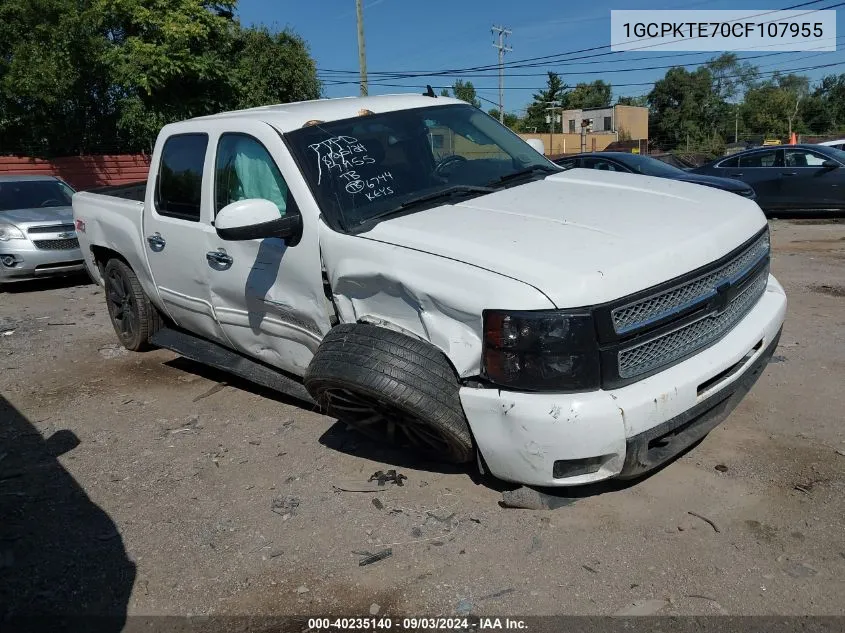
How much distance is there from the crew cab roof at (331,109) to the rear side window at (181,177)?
8.3 inches

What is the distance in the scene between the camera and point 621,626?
99.7 inches

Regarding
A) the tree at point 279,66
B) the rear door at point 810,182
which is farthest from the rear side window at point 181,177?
the tree at point 279,66

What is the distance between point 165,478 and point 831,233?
10.9m

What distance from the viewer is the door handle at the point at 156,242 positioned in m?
4.91

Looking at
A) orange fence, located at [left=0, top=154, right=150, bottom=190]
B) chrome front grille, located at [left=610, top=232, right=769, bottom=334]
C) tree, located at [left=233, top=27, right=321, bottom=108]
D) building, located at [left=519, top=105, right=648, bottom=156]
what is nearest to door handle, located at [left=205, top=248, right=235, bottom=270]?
chrome front grille, located at [left=610, top=232, right=769, bottom=334]

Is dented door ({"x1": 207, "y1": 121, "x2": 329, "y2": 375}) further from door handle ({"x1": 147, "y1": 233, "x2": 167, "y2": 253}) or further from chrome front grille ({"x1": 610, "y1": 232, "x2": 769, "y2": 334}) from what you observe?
chrome front grille ({"x1": 610, "y1": 232, "x2": 769, "y2": 334})

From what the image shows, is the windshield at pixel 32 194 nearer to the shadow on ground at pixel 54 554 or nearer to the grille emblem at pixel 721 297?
the shadow on ground at pixel 54 554

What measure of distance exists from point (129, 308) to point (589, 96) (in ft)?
339

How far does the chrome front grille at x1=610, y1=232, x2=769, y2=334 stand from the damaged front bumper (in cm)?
25

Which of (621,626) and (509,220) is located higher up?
(509,220)

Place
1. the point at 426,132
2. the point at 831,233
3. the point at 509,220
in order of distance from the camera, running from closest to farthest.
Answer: the point at 509,220
the point at 426,132
the point at 831,233

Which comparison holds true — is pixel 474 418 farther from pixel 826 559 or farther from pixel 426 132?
pixel 426 132

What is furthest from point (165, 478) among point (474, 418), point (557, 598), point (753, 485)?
point (753, 485)

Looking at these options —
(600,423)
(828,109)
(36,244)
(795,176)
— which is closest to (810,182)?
(795,176)
